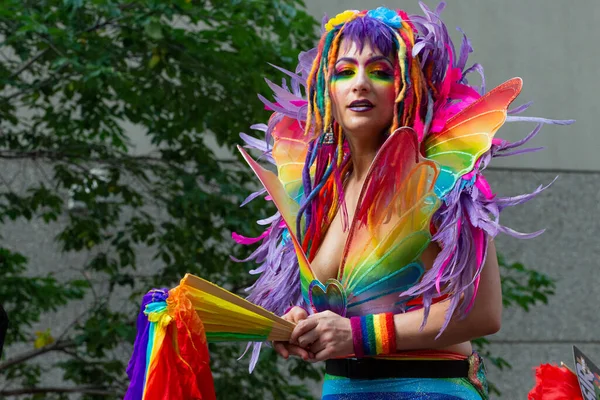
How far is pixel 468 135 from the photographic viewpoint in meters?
2.31

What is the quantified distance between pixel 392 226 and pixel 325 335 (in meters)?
0.30

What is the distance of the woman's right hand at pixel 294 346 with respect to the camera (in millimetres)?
2227

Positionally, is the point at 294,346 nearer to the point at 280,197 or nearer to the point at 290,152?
the point at 280,197

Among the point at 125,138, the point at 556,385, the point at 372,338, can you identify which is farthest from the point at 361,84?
the point at 125,138

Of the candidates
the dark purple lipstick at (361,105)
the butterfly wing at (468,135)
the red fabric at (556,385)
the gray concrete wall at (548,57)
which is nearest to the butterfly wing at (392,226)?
the butterfly wing at (468,135)

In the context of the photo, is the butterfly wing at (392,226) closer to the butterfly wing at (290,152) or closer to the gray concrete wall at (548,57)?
the butterfly wing at (290,152)

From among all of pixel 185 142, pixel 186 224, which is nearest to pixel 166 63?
pixel 185 142

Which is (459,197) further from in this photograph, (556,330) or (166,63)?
(556,330)

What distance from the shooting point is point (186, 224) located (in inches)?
200

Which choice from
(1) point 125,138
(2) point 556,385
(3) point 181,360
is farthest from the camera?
(1) point 125,138

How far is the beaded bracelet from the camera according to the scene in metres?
2.20

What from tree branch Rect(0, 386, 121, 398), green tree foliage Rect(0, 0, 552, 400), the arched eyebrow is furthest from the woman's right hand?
tree branch Rect(0, 386, 121, 398)

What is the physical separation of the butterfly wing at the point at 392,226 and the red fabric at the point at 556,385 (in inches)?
18.7

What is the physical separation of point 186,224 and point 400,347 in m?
2.96
